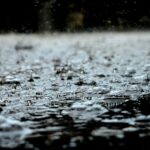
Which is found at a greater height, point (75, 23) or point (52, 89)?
point (75, 23)

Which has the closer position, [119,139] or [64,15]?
[119,139]

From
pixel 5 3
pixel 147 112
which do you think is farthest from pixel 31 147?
pixel 5 3

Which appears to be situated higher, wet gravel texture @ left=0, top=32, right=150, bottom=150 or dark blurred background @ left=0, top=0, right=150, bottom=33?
dark blurred background @ left=0, top=0, right=150, bottom=33

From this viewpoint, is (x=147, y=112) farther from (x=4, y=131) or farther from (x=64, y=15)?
(x=64, y=15)

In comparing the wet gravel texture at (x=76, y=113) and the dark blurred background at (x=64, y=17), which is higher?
the dark blurred background at (x=64, y=17)

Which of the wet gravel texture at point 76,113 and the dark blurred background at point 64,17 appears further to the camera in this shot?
the dark blurred background at point 64,17

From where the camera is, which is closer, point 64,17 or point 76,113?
point 76,113

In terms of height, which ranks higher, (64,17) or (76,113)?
(64,17)

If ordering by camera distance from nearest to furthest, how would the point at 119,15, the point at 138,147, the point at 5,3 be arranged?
the point at 138,147, the point at 119,15, the point at 5,3
